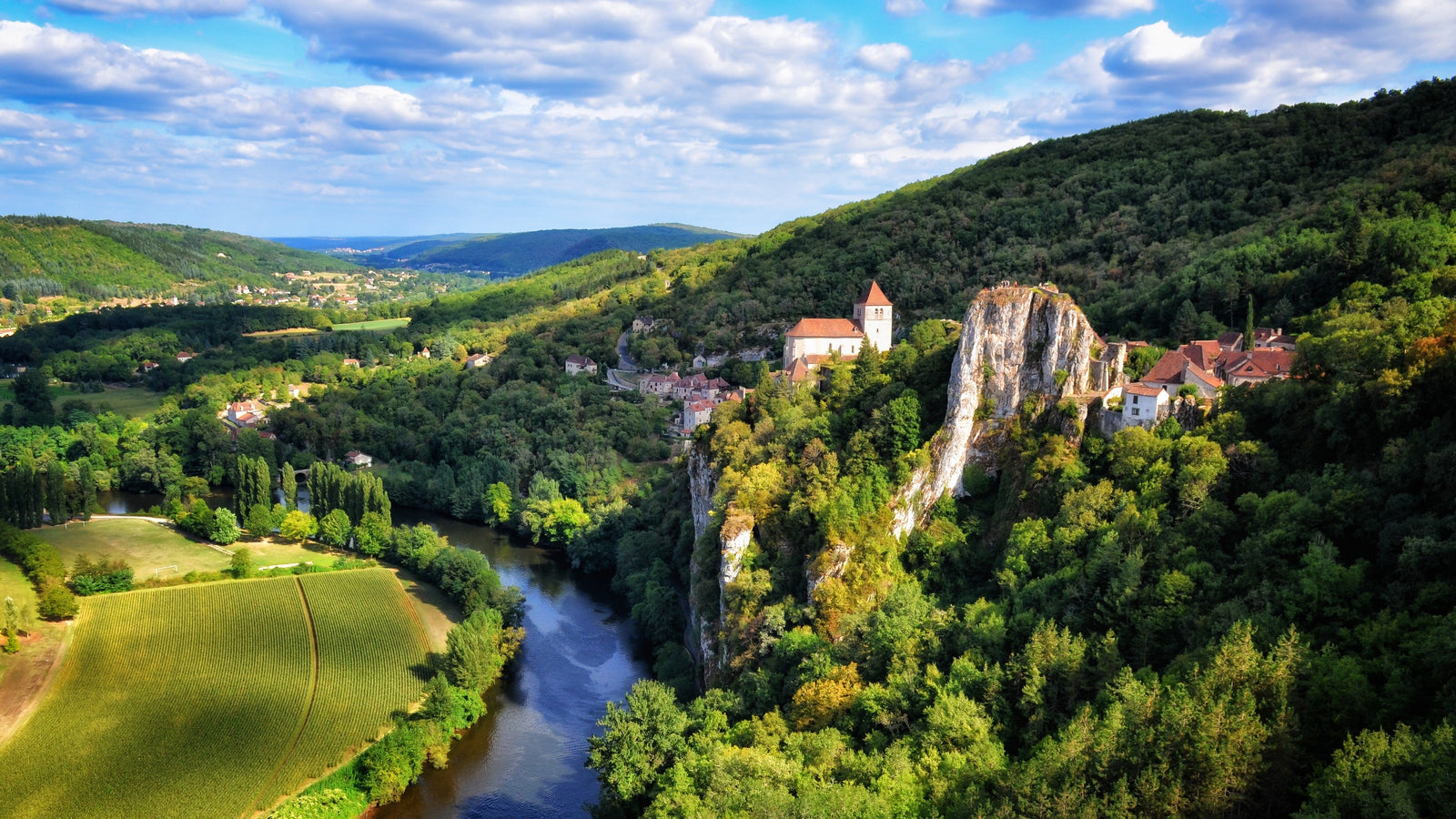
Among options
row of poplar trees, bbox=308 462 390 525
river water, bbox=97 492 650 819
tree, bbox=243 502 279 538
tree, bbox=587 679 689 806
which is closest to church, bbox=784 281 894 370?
river water, bbox=97 492 650 819

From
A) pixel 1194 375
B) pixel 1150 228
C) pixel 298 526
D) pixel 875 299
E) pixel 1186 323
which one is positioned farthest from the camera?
pixel 1150 228

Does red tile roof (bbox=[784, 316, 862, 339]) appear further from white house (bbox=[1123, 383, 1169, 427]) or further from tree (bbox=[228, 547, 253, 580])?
tree (bbox=[228, 547, 253, 580])

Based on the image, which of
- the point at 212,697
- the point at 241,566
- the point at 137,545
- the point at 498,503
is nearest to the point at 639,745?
the point at 212,697

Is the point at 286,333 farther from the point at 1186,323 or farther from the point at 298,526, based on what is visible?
the point at 1186,323

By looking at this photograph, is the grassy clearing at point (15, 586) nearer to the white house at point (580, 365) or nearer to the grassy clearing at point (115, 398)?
the grassy clearing at point (115, 398)

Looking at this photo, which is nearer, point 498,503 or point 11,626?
point 11,626

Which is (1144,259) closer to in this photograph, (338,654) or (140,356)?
(338,654)
